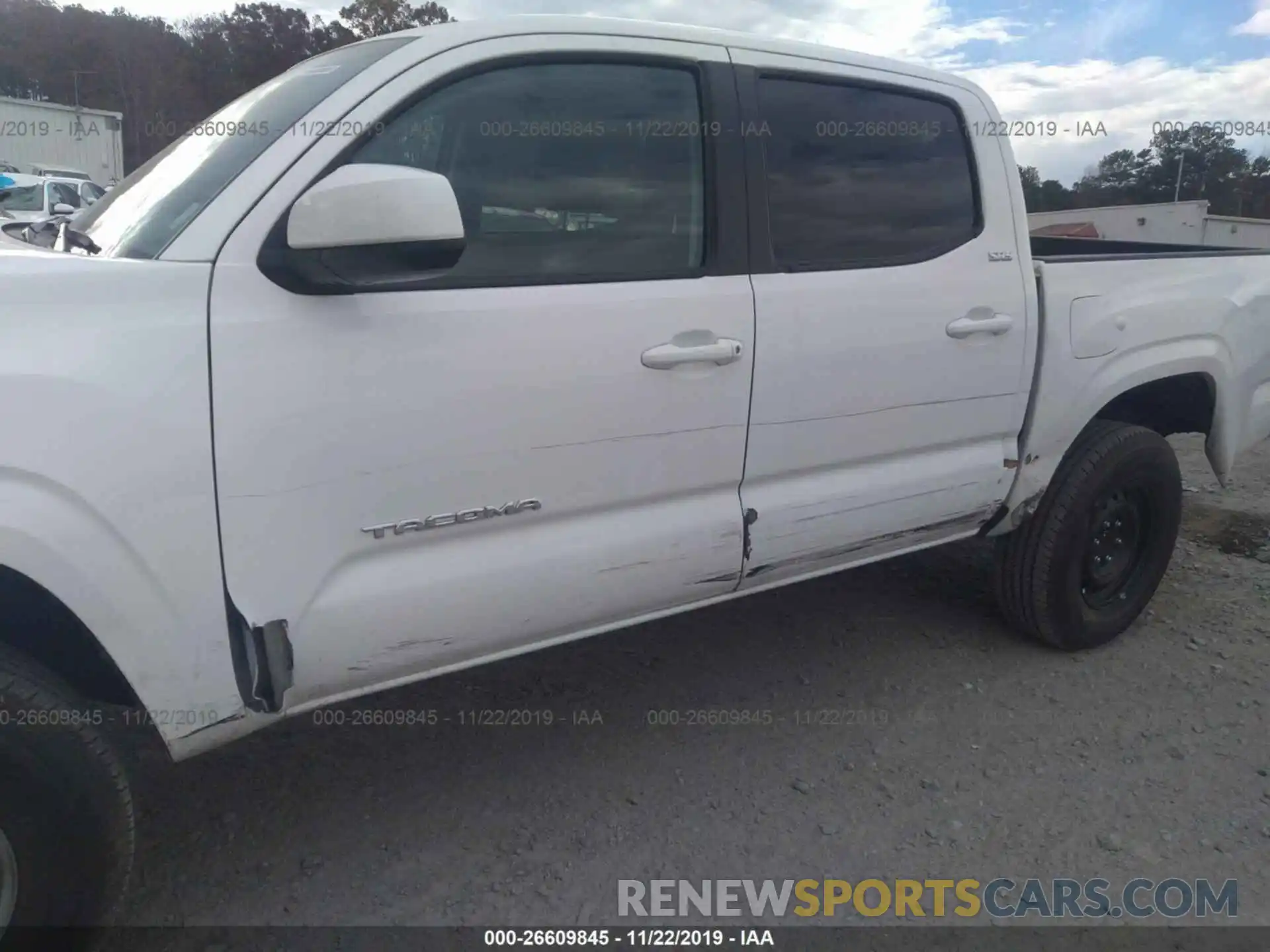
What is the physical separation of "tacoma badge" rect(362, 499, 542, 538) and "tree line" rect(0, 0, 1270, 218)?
24.6 m

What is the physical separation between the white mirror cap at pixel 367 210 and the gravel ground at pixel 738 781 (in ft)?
5.09

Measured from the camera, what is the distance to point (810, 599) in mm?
4207

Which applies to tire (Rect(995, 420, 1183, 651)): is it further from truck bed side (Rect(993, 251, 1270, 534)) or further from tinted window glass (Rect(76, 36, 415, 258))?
tinted window glass (Rect(76, 36, 415, 258))

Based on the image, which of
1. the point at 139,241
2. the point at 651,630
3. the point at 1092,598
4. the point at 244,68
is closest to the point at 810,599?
the point at 651,630

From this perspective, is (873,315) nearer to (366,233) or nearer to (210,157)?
(366,233)

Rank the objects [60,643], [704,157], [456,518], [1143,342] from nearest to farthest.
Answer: [60,643] → [456,518] → [704,157] → [1143,342]

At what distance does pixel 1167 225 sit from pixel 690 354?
12.9m

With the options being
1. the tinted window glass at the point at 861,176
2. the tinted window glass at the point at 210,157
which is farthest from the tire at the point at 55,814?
the tinted window glass at the point at 861,176

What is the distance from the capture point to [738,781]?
114 inches

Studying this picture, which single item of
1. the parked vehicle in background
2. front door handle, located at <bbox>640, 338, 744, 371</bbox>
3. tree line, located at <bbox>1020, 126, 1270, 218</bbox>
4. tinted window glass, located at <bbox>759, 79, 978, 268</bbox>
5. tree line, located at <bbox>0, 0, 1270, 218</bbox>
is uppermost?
tree line, located at <bbox>0, 0, 1270, 218</bbox>

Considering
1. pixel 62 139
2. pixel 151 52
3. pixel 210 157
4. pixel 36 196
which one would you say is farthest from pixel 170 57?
pixel 210 157

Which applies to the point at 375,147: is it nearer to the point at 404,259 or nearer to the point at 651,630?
the point at 404,259

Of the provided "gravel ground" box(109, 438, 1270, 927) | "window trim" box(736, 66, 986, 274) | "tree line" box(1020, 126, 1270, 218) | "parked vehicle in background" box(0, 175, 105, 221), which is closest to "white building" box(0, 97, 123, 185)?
"parked vehicle in background" box(0, 175, 105, 221)

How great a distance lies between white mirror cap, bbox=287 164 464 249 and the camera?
186 centimetres
